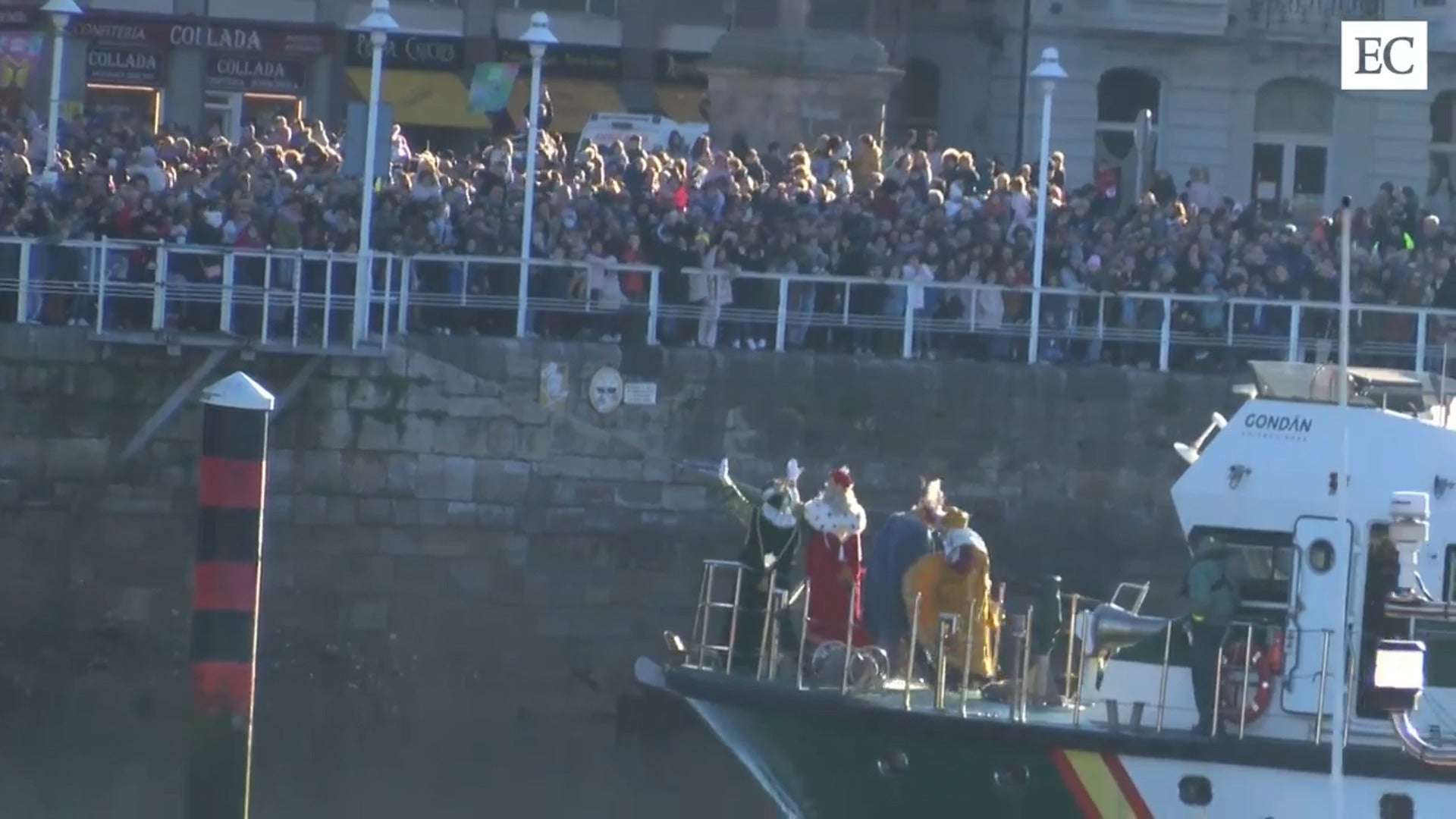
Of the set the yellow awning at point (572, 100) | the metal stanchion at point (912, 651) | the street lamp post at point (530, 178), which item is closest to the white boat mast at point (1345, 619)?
the metal stanchion at point (912, 651)

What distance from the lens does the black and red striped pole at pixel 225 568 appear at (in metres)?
11.0

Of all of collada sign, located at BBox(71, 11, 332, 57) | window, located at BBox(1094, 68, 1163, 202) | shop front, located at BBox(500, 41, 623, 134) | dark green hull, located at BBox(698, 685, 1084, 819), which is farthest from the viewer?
shop front, located at BBox(500, 41, 623, 134)

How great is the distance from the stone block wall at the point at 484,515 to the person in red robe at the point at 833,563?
482 centimetres

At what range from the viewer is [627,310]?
23406 mm

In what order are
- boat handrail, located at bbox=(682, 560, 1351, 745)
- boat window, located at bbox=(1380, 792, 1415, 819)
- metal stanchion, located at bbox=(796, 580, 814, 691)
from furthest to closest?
metal stanchion, located at bbox=(796, 580, 814, 691) → boat handrail, located at bbox=(682, 560, 1351, 745) → boat window, located at bbox=(1380, 792, 1415, 819)

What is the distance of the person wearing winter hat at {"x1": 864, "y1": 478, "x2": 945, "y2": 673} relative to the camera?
1650 cm

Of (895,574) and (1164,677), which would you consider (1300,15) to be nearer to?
(895,574)

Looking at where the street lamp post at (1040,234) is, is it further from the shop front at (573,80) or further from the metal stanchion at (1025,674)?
the shop front at (573,80)

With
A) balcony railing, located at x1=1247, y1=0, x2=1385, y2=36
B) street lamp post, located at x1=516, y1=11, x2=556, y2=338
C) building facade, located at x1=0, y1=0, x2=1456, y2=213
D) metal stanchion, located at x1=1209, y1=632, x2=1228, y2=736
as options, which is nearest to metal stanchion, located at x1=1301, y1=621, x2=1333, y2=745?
metal stanchion, located at x1=1209, y1=632, x2=1228, y2=736

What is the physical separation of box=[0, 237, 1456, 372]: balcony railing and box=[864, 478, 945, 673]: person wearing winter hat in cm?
649

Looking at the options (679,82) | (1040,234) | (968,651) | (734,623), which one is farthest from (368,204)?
(679,82)

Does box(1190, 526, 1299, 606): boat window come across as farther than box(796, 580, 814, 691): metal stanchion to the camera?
No

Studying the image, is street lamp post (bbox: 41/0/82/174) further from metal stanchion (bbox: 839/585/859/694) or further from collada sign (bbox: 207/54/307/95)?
collada sign (bbox: 207/54/307/95)

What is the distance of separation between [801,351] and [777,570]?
6.64 meters
